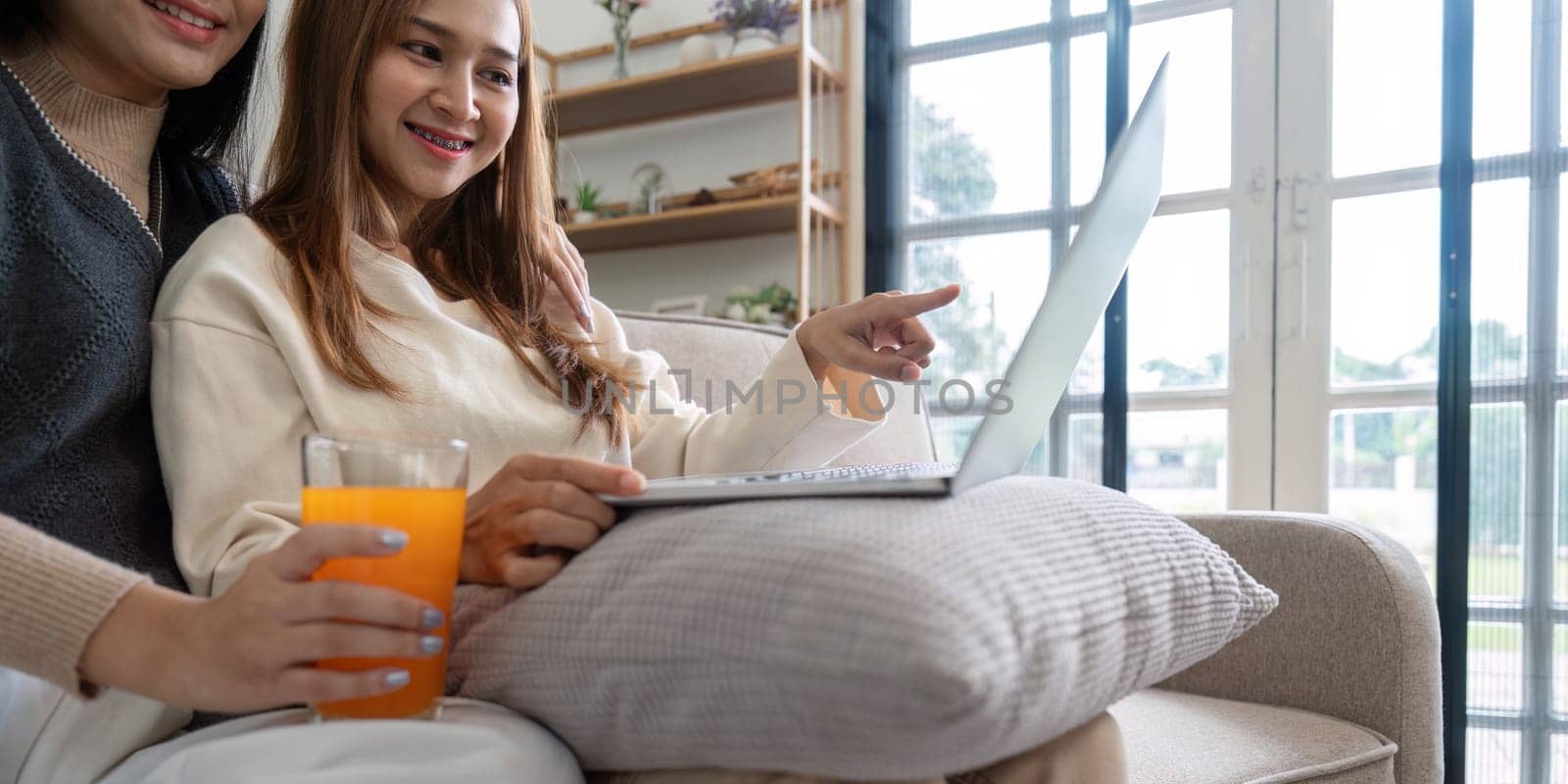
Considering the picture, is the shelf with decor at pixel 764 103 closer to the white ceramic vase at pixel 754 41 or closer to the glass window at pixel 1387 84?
the white ceramic vase at pixel 754 41

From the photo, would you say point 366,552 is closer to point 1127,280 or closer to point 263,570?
point 263,570

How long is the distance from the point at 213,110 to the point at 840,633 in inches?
31.9

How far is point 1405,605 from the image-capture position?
1162 mm

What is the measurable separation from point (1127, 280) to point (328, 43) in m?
2.22

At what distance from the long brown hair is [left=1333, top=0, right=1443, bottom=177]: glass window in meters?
2.08

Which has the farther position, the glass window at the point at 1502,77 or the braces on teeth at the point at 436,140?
the glass window at the point at 1502,77

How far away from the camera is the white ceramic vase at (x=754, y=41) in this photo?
3158 mm

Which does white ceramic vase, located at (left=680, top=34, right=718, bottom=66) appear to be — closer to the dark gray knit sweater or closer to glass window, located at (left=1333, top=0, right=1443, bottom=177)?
glass window, located at (left=1333, top=0, right=1443, bottom=177)

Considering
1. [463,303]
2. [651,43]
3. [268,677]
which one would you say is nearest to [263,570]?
[268,677]

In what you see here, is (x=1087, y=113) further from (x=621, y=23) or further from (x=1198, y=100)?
(x=621, y=23)

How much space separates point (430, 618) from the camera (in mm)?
492

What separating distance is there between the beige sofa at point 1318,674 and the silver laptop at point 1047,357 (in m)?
0.48

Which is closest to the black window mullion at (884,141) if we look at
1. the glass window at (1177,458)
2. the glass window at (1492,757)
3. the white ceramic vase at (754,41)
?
the white ceramic vase at (754,41)

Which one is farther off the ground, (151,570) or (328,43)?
(328,43)
